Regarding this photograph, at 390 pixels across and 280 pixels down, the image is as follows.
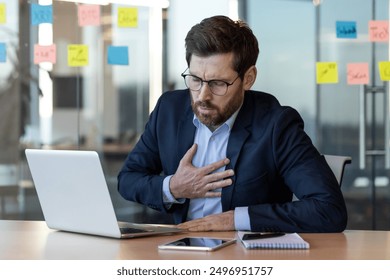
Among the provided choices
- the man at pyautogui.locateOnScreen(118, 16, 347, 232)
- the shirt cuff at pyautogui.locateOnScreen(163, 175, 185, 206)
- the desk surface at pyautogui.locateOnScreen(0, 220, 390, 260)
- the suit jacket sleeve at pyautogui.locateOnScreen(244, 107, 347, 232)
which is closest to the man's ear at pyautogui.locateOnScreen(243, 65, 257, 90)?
the man at pyautogui.locateOnScreen(118, 16, 347, 232)

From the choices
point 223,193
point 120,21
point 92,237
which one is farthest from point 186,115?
point 120,21

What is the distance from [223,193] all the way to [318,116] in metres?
2.47

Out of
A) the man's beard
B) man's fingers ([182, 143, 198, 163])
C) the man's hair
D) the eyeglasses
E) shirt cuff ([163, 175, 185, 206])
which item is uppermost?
the man's hair

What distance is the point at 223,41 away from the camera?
244 cm

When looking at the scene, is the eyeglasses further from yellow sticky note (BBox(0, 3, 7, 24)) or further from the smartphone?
yellow sticky note (BBox(0, 3, 7, 24))

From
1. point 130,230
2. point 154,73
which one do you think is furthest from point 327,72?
point 130,230

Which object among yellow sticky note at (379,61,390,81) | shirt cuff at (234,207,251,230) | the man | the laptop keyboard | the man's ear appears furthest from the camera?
yellow sticky note at (379,61,390,81)

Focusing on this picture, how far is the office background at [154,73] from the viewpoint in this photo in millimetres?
4738

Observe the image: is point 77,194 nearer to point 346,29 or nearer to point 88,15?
point 88,15

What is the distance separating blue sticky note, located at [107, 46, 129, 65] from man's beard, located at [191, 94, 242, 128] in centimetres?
231

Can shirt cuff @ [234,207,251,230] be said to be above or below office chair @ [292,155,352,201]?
below

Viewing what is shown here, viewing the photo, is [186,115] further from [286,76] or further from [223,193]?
[286,76]

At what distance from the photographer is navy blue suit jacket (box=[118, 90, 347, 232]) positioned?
7.38 ft

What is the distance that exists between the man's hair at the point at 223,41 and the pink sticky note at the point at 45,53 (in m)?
2.39
